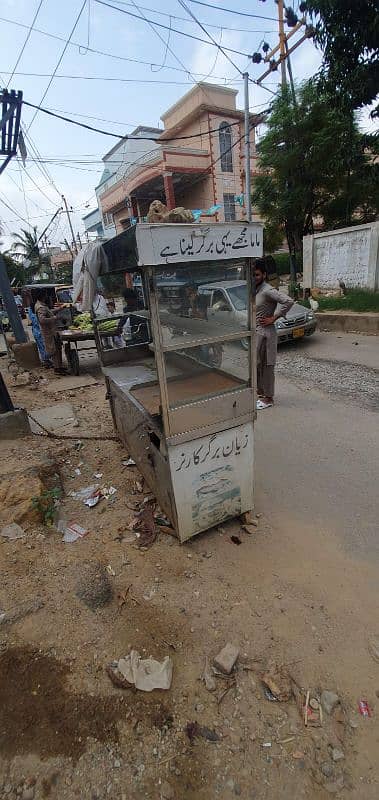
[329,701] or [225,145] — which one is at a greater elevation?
[225,145]

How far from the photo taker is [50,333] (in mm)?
7738

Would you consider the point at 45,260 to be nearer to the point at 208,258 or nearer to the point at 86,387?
the point at 86,387

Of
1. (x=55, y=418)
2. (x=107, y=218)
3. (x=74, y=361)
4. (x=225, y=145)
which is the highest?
(x=225, y=145)

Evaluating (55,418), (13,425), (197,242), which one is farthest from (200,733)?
(55,418)

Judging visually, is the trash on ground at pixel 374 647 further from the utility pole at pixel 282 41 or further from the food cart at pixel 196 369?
the utility pole at pixel 282 41

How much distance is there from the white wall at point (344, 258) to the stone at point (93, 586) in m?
9.67

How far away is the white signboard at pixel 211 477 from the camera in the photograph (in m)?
2.35

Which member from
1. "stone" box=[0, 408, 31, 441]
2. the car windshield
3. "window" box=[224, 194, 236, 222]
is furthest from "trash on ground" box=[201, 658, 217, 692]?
"window" box=[224, 194, 236, 222]

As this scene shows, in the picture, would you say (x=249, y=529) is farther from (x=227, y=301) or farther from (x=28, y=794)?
(x=28, y=794)

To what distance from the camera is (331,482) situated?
10.7 feet

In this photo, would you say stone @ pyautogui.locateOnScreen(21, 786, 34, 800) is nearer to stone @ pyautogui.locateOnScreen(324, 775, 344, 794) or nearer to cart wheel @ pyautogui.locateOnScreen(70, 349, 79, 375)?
stone @ pyautogui.locateOnScreen(324, 775, 344, 794)

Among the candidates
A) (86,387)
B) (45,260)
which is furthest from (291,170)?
(45,260)

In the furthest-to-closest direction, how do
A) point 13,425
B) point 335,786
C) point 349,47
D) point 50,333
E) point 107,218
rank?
point 107,218, point 50,333, point 349,47, point 13,425, point 335,786

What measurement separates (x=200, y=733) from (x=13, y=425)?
347cm
